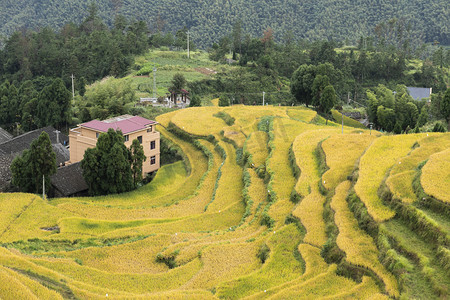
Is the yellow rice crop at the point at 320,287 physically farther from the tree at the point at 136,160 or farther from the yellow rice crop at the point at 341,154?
the tree at the point at 136,160

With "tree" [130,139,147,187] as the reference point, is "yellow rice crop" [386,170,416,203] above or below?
above

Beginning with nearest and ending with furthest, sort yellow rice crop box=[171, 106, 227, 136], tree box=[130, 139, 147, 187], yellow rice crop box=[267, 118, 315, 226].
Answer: yellow rice crop box=[267, 118, 315, 226] < tree box=[130, 139, 147, 187] < yellow rice crop box=[171, 106, 227, 136]

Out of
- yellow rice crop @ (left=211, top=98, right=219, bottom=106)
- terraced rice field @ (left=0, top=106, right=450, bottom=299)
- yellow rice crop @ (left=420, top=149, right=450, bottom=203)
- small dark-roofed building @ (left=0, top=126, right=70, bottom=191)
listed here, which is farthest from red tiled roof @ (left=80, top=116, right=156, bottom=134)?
yellow rice crop @ (left=211, top=98, right=219, bottom=106)

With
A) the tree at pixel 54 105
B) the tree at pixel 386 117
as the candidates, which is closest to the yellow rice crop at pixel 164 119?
the tree at pixel 54 105

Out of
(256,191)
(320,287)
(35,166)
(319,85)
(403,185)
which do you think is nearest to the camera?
(320,287)

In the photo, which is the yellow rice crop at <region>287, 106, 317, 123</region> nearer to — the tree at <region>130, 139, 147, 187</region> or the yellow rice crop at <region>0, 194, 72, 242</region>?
the tree at <region>130, 139, 147, 187</region>

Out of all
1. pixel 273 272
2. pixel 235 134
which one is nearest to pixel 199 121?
pixel 235 134

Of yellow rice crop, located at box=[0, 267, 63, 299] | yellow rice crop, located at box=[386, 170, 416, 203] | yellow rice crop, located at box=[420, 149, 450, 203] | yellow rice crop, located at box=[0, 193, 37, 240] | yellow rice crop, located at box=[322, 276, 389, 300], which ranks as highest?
yellow rice crop, located at box=[420, 149, 450, 203]

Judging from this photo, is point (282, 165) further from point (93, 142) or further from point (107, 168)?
point (93, 142)
